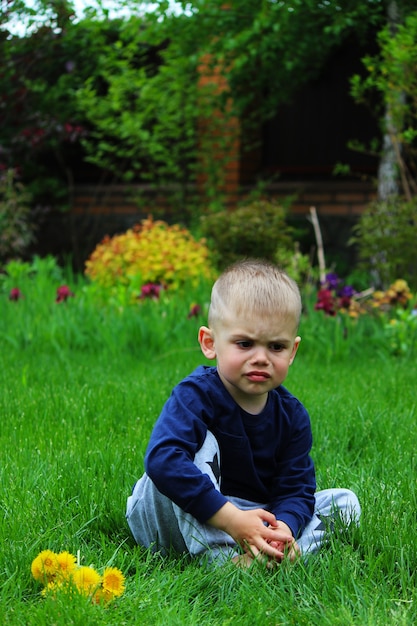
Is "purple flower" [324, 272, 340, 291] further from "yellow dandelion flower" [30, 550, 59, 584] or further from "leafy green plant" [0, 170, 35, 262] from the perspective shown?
"leafy green plant" [0, 170, 35, 262]

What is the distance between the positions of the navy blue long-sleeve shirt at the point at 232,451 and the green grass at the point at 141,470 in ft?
0.57

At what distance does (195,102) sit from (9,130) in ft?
7.92

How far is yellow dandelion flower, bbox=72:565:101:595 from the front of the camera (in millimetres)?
1837

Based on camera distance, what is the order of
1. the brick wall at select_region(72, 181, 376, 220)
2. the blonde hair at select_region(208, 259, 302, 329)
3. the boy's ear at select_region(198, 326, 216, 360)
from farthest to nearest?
the brick wall at select_region(72, 181, 376, 220)
the boy's ear at select_region(198, 326, 216, 360)
the blonde hair at select_region(208, 259, 302, 329)

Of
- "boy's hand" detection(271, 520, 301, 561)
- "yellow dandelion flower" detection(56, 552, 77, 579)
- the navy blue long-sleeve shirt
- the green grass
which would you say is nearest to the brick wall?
the green grass

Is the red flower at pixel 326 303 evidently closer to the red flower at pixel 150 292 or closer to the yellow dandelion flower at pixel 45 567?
the red flower at pixel 150 292

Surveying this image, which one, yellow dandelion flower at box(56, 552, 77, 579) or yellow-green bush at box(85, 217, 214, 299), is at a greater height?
yellow-green bush at box(85, 217, 214, 299)

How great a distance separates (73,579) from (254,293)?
33.2 inches

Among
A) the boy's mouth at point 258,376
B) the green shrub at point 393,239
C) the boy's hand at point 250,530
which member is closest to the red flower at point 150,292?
the green shrub at point 393,239

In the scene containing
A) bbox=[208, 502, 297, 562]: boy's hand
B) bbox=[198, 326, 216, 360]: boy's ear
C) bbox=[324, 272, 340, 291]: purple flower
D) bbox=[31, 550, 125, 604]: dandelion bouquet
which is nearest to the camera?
bbox=[31, 550, 125, 604]: dandelion bouquet

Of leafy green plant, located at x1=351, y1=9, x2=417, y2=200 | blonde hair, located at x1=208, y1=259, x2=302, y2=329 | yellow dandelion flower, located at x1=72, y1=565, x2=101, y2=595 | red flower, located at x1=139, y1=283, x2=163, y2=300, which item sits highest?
leafy green plant, located at x1=351, y1=9, x2=417, y2=200

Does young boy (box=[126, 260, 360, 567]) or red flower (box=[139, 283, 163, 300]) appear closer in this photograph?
young boy (box=[126, 260, 360, 567])

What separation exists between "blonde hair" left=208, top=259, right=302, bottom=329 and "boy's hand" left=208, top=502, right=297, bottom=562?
1.67 ft

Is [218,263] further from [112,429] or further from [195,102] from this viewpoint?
[112,429]
